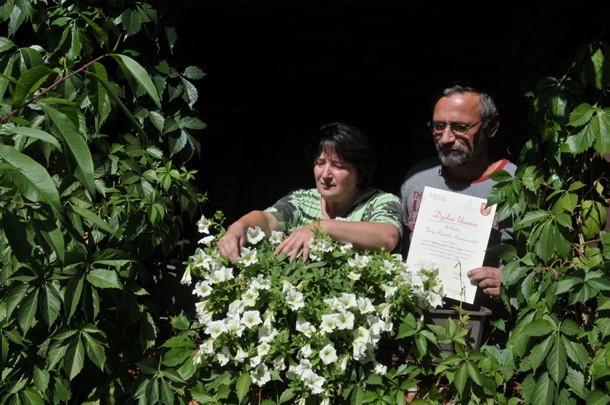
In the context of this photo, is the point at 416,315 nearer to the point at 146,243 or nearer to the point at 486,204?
the point at 486,204

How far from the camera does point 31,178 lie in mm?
1512

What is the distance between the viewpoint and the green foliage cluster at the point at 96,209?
98.6 inches

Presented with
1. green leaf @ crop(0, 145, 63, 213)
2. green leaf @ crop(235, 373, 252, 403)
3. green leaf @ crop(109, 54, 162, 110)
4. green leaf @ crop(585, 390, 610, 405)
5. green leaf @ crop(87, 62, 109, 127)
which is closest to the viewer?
green leaf @ crop(0, 145, 63, 213)

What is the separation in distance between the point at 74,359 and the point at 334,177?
4.00 feet

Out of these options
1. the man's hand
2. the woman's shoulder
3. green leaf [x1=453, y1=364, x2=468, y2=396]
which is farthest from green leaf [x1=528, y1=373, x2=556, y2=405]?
the woman's shoulder

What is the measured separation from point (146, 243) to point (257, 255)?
0.44 meters

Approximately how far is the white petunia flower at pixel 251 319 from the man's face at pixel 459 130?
1156 mm

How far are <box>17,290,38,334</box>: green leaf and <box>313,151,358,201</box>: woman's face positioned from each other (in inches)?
47.6

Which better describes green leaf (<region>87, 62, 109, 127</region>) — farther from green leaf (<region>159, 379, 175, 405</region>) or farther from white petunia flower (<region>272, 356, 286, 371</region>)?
green leaf (<region>159, 379, 175, 405</region>)

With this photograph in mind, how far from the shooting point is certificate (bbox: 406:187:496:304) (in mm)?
2848

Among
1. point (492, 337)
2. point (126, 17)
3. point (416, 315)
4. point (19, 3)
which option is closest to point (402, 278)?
point (416, 315)

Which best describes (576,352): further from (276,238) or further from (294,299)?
(276,238)

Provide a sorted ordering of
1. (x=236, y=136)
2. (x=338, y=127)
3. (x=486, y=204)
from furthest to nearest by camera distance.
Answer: (x=236, y=136)
(x=338, y=127)
(x=486, y=204)

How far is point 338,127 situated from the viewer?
10.6 ft
